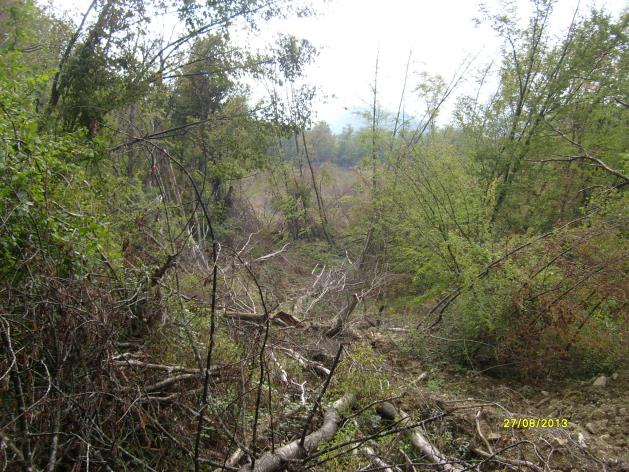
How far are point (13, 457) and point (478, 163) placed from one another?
9.28 meters

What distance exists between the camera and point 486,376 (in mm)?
5949

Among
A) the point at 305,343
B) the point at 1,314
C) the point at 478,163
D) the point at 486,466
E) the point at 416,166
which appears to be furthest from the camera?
the point at 478,163

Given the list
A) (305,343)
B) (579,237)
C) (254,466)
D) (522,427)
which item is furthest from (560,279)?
(254,466)

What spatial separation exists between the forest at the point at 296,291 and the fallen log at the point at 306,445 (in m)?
0.02

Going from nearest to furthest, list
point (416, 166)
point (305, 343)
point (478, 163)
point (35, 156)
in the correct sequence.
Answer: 1. point (35, 156)
2. point (305, 343)
3. point (416, 166)
4. point (478, 163)

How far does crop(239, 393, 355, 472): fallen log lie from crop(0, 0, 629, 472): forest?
0.02 meters

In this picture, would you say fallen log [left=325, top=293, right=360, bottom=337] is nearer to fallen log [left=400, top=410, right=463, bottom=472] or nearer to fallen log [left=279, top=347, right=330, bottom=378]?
fallen log [left=279, top=347, right=330, bottom=378]

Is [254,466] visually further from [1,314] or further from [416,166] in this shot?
[416,166]

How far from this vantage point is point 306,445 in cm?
319

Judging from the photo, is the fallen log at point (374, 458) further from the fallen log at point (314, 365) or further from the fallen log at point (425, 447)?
the fallen log at point (314, 365)
